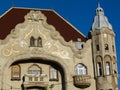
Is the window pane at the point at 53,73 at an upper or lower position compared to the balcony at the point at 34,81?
upper

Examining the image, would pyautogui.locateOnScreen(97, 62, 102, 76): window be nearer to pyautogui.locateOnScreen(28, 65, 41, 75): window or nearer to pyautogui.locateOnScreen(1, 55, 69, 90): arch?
pyautogui.locateOnScreen(1, 55, 69, 90): arch

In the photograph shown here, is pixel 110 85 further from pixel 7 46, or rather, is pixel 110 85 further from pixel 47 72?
pixel 7 46

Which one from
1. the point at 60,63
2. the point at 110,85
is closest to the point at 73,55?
the point at 60,63

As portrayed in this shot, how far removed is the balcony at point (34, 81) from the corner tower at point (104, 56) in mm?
6726

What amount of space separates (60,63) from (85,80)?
3.73 m

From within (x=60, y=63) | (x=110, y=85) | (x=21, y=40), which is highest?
(x=21, y=40)

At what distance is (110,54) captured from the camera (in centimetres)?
4531

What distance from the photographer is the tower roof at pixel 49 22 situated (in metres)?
46.8

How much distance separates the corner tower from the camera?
1736 inches

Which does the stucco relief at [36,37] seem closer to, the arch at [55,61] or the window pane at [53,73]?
the arch at [55,61]

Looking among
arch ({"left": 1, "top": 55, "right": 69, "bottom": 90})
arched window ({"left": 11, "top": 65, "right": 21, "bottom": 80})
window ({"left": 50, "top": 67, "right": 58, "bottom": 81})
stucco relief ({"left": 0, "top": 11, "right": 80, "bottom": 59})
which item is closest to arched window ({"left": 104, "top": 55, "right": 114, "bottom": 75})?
stucco relief ({"left": 0, "top": 11, "right": 80, "bottom": 59})

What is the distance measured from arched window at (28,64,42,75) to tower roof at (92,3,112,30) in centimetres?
912

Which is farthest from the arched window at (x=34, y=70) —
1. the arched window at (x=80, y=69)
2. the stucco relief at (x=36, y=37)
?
the arched window at (x=80, y=69)

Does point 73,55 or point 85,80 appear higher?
point 73,55
